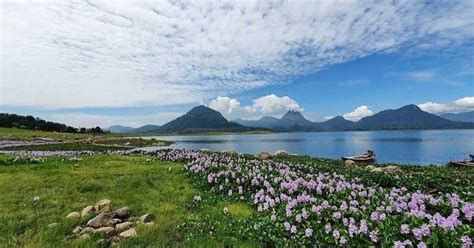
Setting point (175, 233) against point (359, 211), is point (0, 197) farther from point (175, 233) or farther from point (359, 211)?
point (359, 211)

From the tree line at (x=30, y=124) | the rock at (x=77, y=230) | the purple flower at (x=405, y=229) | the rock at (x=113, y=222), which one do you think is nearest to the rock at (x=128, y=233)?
the rock at (x=113, y=222)

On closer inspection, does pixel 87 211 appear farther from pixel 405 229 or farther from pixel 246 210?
pixel 405 229

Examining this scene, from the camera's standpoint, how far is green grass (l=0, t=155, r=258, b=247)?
25.0 ft

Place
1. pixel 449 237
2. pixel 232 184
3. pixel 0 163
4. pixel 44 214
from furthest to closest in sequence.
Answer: pixel 0 163 → pixel 232 184 → pixel 44 214 → pixel 449 237

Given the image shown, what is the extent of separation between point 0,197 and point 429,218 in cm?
1339

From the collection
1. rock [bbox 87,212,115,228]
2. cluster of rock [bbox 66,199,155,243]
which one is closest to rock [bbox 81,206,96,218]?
cluster of rock [bbox 66,199,155,243]

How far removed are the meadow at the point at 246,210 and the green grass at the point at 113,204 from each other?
0.11 feet

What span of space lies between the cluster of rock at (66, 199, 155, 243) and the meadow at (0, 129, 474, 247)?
24cm


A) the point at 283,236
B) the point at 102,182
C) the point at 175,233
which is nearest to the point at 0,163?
the point at 102,182

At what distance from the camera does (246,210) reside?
34.3 ft

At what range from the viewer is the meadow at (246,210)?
21.3ft

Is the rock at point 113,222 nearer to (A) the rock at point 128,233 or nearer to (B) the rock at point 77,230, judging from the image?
(B) the rock at point 77,230

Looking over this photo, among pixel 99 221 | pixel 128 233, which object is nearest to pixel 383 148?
pixel 99 221

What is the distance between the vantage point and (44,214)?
31.4 ft
